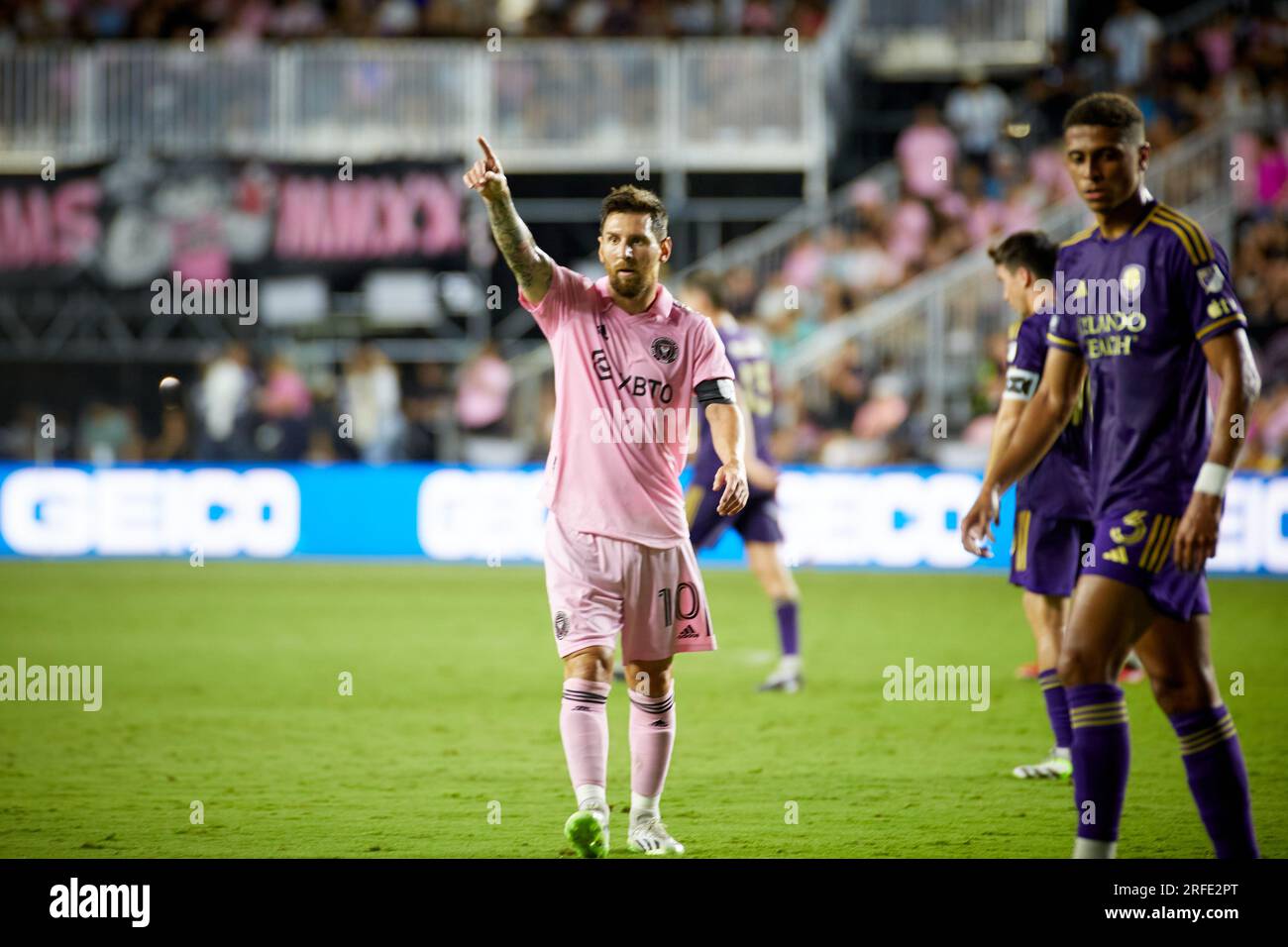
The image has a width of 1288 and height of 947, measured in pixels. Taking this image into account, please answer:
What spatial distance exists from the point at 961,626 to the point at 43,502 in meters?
10.1

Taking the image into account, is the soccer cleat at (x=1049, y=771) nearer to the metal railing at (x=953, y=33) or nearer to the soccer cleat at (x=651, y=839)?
the soccer cleat at (x=651, y=839)

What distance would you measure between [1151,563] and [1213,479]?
0.33m

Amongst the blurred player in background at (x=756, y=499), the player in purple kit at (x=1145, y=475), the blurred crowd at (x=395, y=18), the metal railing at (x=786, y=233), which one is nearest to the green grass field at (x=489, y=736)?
the blurred player in background at (x=756, y=499)

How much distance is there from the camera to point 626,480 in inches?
252

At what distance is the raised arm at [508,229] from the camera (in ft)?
19.9

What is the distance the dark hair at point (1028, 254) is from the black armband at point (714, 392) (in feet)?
6.59

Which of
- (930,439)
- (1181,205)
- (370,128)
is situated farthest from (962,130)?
(370,128)

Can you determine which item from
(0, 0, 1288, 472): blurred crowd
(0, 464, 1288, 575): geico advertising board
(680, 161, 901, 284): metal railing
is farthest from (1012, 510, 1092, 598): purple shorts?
(680, 161, 901, 284): metal railing

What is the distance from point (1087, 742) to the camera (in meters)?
5.50

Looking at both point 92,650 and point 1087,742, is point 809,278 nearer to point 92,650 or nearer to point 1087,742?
point 92,650

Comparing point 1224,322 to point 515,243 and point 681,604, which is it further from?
point 515,243

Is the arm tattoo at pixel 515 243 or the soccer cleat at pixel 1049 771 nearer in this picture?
the arm tattoo at pixel 515 243

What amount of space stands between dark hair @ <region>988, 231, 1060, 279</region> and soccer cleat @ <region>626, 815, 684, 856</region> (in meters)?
3.12

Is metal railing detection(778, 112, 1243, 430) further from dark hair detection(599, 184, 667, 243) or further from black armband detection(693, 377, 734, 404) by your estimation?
dark hair detection(599, 184, 667, 243)
